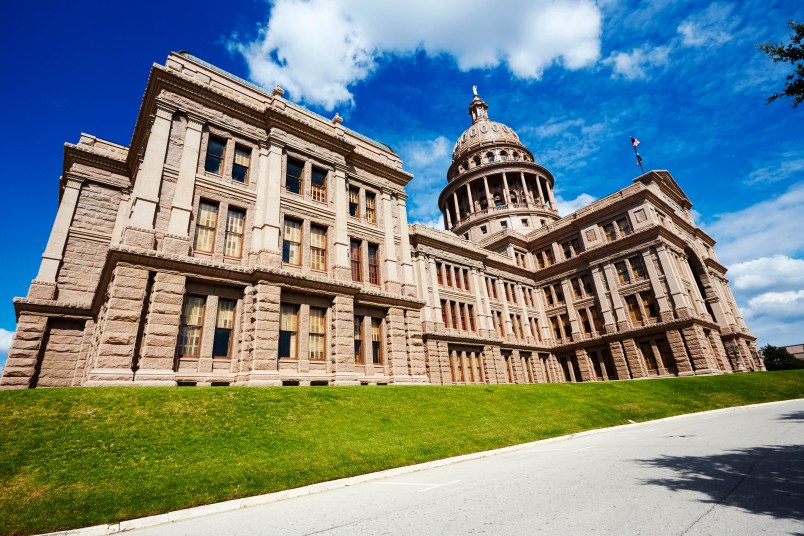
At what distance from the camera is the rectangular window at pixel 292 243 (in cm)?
2100

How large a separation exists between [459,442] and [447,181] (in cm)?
7368

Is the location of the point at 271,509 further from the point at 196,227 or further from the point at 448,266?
the point at 448,266

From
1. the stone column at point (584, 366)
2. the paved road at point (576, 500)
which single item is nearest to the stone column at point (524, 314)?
the stone column at point (584, 366)

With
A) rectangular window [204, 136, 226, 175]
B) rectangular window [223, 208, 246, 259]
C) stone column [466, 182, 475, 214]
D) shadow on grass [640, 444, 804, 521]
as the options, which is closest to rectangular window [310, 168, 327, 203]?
rectangular window [223, 208, 246, 259]

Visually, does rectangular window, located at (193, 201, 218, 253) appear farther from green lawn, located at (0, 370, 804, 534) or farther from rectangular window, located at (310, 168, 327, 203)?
green lawn, located at (0, 370, 804, 534)

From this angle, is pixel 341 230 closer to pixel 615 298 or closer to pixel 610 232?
pixel 615 298

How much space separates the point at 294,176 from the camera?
2292 centimetres

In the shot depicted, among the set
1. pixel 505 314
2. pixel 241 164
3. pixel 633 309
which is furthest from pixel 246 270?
pixel 633 309

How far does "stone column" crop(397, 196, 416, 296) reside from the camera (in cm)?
2526

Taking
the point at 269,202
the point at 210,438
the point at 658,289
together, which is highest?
the point at 269,202

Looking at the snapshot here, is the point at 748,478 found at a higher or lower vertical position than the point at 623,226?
lower

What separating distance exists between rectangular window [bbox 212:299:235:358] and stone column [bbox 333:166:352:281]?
5867 millimetres

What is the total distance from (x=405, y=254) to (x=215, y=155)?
1284 cm

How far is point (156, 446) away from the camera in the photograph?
9.31 metres
